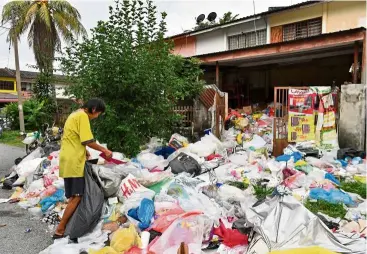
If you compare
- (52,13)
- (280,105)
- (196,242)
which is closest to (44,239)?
(196,242)

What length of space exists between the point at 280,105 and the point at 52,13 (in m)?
12.4

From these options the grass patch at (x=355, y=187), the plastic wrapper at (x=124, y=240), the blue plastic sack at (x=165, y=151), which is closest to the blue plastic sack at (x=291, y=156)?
the grass patch at (x=355, y=187)

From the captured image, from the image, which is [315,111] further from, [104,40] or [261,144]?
[104,40]

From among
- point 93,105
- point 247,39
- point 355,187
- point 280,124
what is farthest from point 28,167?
point 247,39

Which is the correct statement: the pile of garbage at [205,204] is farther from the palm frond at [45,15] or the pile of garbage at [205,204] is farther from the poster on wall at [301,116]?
the palm frond at [45,15]

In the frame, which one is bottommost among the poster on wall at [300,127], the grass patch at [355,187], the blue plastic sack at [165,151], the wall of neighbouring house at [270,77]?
the grass patch at [355,187]

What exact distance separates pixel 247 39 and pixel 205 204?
38.3 feet

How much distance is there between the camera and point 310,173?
5.18 metres

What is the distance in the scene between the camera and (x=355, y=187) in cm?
473

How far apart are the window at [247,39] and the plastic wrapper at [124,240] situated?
12.0 meters

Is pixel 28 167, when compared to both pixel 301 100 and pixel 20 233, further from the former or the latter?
pixel 301 100

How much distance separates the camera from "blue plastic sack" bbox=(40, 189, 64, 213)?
460 centimetres

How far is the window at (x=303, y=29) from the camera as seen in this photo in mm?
12078

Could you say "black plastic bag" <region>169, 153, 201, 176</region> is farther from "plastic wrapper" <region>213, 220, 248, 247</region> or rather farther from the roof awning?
the roof awning
